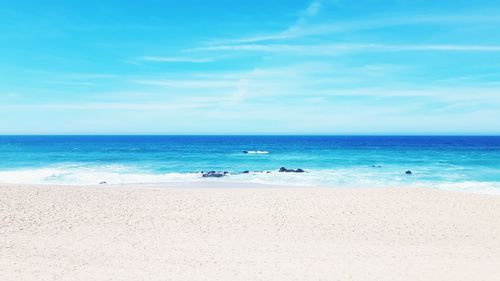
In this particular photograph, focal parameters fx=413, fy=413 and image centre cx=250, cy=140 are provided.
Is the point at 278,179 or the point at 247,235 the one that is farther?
the point at 278,179

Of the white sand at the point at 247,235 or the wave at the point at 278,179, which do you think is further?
the wave at the point at 278,179

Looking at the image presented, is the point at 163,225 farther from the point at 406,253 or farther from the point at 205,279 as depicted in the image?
the point at 406,253

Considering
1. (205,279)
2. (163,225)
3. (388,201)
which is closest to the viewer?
(205,279)

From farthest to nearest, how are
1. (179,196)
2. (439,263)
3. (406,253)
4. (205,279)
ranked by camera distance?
(179,196)
(406,253)
(439,263)
(205,279)

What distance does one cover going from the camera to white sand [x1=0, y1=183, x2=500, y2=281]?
27.7 ft

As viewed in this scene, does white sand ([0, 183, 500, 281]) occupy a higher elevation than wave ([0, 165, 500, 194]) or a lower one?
higher

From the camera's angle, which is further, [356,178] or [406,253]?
[356,178]

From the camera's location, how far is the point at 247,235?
452 inches

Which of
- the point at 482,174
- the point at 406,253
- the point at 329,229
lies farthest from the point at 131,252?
the point at 482,174

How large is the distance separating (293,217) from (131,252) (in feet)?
19.1

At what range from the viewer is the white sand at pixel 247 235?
8453 millimetres

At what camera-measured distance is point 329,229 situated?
12.2 metres

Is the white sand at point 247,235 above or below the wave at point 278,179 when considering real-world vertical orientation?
above

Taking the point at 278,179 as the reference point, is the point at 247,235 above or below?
above
